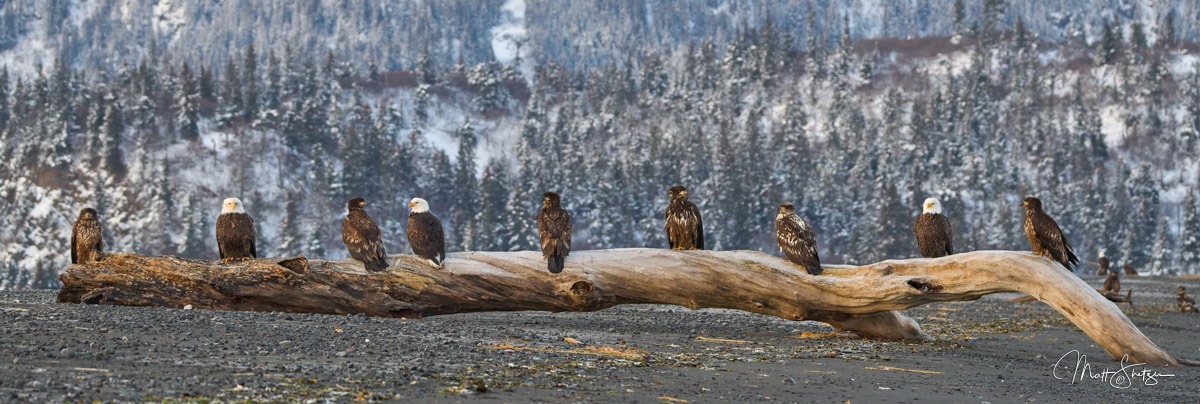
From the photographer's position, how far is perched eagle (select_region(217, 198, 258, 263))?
66.0ft

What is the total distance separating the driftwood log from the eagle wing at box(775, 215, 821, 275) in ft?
0.58

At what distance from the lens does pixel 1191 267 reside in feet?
416

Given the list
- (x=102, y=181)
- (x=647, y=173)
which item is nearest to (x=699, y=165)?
(x=647, y=173)

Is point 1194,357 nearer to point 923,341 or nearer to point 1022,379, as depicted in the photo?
point 923,341

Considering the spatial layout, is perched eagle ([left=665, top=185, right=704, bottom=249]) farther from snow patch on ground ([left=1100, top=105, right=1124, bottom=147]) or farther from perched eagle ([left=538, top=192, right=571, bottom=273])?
snow patch on ground ([left=1100, top=105, right=1124, bottom=147])

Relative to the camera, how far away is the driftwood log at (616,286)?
→ 18.4 m

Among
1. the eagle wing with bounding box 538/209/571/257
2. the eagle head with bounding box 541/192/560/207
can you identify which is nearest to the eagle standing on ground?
the eagle head with bounding box 541/192/560/207

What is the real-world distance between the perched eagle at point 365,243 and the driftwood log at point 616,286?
0.17 m

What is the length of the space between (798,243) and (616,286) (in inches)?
112

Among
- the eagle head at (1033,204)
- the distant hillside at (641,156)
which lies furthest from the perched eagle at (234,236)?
the distant hillside at (641,156)

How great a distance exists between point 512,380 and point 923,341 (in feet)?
32.8

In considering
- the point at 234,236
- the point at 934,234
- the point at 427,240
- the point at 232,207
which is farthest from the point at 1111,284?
the point at 234,236

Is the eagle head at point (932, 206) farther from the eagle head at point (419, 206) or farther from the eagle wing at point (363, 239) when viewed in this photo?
the eagle wing at point (363, 239)
